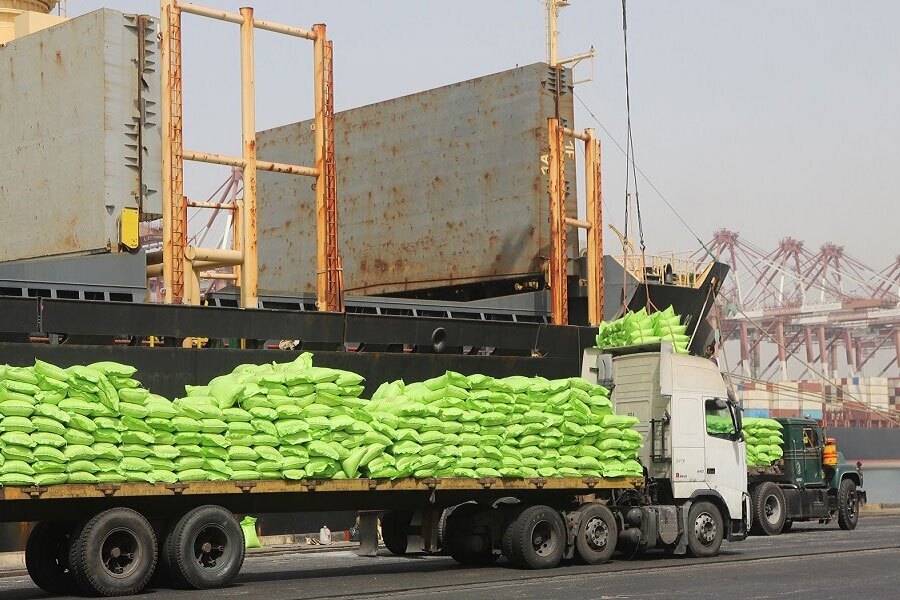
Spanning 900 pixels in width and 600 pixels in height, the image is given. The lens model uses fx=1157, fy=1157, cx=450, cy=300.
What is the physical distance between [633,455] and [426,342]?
9756 millimetres

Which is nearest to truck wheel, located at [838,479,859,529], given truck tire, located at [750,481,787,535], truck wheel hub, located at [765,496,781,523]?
truck tire, located at [750,481,787,535]

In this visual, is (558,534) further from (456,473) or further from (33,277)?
(33,277)

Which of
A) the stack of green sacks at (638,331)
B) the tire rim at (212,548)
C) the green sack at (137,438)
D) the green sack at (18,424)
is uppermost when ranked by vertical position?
the stack of green sacks at (638,331)

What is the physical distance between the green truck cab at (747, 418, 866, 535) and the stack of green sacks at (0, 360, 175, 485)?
1410 centimetres

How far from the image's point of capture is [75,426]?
11.9 meters

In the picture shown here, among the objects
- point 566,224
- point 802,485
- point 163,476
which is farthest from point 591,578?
point 566,224

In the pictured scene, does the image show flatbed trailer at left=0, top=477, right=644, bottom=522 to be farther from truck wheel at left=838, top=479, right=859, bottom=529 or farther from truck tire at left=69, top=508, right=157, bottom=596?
truck wheel at left=838, top=479, right=859, bottom=529

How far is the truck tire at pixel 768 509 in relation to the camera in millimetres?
22688

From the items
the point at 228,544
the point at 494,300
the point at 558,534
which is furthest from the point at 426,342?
the point at 228,544

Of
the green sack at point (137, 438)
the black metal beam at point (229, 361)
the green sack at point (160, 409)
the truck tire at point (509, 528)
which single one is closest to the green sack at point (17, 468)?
the green sack at point (137, 438)

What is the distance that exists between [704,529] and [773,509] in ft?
22.5

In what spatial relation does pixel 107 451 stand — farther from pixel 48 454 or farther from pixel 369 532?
pixel 369 532

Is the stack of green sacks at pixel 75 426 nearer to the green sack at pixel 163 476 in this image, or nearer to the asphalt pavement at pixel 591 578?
the green sack at pixel 163 476

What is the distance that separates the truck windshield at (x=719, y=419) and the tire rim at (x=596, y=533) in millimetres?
2366
